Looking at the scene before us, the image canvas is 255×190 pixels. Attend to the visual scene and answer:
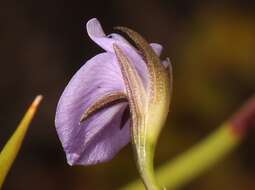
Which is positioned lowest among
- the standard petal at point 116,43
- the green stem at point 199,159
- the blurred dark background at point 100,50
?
the blurred dark background at point 100,50

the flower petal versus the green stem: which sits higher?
the flower petal

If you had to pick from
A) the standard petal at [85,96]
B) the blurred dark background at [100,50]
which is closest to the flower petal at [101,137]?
the standard petal at [85,96]

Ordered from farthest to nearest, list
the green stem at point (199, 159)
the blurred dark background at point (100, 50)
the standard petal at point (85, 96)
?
1. the blurred dark background at point (100, 50)
2. the green stem at point (199, 159)
3. the standard petal at point (85, 96)

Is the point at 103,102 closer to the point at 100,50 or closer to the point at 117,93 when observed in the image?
the point at 117,93

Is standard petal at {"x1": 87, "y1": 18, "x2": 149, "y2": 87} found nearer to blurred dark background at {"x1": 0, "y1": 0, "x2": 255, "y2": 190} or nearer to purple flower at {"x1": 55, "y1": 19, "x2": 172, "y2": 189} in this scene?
purple flower at {"x1": 55, "y1": 19, "x2": 172, "y2": 189}

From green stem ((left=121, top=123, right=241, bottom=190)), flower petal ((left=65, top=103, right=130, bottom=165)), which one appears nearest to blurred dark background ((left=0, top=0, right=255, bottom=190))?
green stem ((left=121, top=123, right=241, bottom=190))

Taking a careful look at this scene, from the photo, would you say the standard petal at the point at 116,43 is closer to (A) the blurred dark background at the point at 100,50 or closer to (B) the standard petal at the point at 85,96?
(B) the standard petal at the point at 85,96

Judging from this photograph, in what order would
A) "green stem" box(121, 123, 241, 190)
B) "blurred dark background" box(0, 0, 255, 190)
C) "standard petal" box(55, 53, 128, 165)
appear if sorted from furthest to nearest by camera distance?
"blurred dark background" box(0, 0, 255, 190) < "green stem" box(121, 123, 241, 190) < "standard petal" box(55, 53, 128, 165)

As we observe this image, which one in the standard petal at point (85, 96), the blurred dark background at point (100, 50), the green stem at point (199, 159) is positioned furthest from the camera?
the blurred dark background at point (100, 50)
